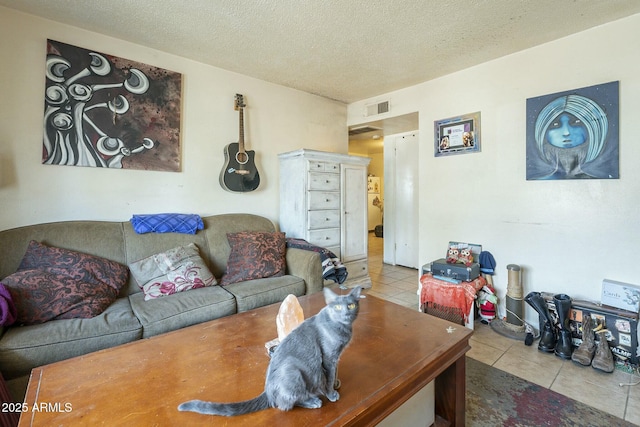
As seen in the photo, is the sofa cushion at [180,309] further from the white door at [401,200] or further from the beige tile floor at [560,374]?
the white door at [401,200]

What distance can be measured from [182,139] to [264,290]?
1652mm

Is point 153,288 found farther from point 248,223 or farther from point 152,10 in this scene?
point 152,10

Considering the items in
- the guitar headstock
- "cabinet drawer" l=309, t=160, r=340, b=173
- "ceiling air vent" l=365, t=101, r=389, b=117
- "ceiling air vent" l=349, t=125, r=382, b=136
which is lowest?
"cabinet drawer" l=309, t=160, r=340, b=173

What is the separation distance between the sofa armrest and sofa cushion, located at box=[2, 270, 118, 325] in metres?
1.30

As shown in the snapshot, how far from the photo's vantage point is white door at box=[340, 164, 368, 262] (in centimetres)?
338

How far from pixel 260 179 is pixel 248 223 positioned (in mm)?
595

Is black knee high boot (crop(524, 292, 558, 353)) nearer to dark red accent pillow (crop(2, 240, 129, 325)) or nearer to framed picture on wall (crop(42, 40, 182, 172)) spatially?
dark red accent pillow (crop(2, 240, 129, 325))

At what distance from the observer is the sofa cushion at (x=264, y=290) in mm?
2021

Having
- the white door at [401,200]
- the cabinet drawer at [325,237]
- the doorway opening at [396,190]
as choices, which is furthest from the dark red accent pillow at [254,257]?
the white door at [401,200]

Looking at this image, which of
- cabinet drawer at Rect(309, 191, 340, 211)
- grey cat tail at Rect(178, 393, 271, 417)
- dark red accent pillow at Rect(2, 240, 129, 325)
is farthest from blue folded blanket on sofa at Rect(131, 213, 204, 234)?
grey cat tail at Rect(178, 393, 271, 417)

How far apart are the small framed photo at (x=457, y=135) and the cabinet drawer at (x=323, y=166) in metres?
1.09

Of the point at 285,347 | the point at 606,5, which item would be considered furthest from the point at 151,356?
the point at 606,5

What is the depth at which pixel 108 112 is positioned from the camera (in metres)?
2.36

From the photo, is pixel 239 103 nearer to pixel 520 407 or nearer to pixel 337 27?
pixel 337 27
